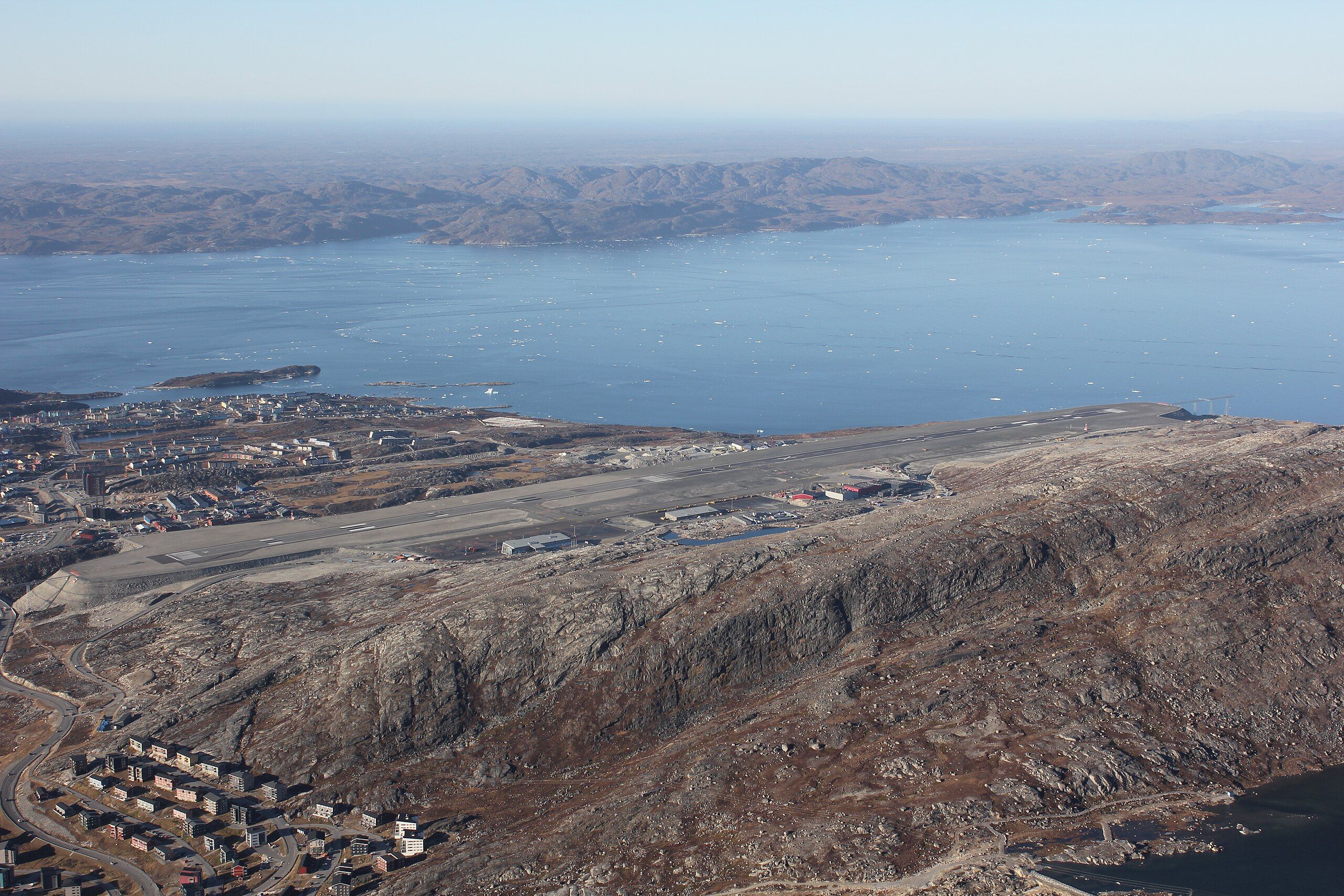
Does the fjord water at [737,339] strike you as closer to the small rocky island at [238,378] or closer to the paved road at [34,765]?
the small rocky island at [238,378]

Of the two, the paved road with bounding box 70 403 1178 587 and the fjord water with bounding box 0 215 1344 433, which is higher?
the fjord water with bounding box 0 215 1344 433

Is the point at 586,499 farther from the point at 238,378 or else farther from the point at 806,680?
the point at 238,378

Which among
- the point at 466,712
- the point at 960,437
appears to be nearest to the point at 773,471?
the point at 960,437

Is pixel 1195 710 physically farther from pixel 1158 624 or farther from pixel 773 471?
pixel 773 471

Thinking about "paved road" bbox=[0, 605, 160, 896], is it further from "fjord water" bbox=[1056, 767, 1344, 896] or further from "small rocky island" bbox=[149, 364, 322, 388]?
"small rocky island" bbox=[149, 364, 322, 388]

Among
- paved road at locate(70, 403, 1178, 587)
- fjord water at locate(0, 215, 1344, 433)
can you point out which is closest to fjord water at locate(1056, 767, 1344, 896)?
paved road at locate(70, 403, 1178, 587)

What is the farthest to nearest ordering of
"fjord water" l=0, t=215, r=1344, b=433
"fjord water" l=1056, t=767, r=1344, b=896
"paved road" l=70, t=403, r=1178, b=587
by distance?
"fjord water" l=0, t=215, r=1344, b=433
"paved road" l=70, t=403, r=1178, b=587
"fjord water" l=1056, t=767, r=1344, b=896

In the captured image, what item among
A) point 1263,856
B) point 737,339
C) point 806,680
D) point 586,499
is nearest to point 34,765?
point 806,680
